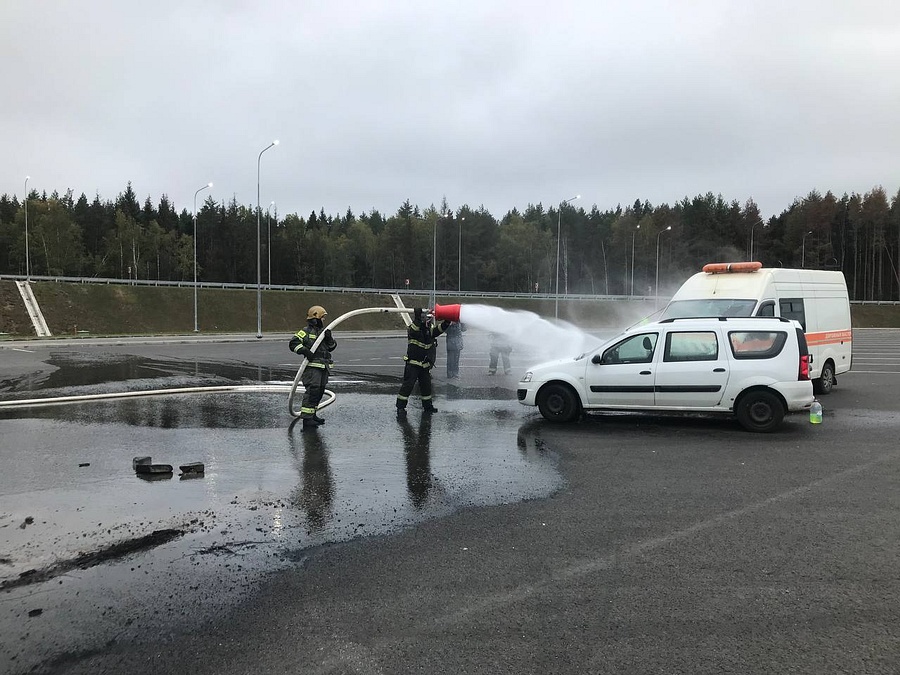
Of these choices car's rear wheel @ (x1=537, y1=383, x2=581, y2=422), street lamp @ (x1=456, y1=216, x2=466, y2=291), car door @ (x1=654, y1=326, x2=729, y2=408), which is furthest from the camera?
street lamp @ (x1=456, y1=216, x2=466, y2=291)

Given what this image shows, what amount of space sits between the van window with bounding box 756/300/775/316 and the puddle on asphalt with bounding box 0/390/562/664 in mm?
5349

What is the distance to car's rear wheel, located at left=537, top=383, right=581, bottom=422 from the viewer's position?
9672 mm

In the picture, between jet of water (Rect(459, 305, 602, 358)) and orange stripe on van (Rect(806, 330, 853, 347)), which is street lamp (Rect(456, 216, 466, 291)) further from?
orange stripe on van (Rect(806, 330, 853, 347))

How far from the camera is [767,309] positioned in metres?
12.1

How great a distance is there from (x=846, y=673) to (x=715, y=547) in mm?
1651

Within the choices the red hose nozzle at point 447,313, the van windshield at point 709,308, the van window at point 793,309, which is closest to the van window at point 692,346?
the van windshield at point 709,308

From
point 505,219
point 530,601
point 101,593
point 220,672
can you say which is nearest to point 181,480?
point 101,593

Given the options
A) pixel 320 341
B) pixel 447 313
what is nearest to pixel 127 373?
pixel 320 341

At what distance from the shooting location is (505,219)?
112 meters

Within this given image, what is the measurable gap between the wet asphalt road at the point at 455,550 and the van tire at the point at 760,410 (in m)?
0.36

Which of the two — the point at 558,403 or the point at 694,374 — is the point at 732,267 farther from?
the point at 558,403

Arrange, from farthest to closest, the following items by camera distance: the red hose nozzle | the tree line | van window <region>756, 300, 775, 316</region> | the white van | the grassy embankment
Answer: the tree line < the grassy embankment < the white van < van window <region>756, 300, 775, 316</region> < the red hose nozzle

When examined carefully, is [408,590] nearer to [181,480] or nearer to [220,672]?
[220,672]

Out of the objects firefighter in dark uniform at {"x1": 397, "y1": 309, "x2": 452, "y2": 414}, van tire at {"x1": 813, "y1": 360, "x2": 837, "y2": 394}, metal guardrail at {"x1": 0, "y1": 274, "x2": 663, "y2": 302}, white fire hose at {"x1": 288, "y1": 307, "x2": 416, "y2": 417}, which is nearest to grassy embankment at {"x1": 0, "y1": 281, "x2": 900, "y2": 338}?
metal guardrail at {"x1": 0, "y1": 274, "x2": 663, "y2": 302}
